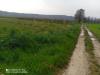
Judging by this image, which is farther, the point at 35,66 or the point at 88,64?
the point at 88,64

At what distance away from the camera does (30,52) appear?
14359mm

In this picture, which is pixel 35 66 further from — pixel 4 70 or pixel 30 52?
pixel 30 52

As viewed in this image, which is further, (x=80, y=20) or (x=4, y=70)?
(x=80, y=20)

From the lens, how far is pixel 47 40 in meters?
19.3

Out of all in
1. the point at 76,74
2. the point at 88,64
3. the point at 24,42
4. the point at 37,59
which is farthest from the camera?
the point at 24,42

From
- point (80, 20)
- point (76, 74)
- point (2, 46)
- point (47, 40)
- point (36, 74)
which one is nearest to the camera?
point (36, 74)

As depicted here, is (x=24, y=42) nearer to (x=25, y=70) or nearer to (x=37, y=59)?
(x=37, y=59)

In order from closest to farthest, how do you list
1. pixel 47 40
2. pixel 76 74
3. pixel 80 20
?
pixel 76 74 → pixel 47 40 → pixel 80 20

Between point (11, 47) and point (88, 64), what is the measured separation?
4.53 meters

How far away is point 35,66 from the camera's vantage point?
10.7 m

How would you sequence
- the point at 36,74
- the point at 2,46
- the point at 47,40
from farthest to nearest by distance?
1. the point at 47,40
2. the point at 2,46
3. the point at 36,74

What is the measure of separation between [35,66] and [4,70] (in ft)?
4.57

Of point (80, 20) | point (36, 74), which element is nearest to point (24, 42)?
point (36, 74)

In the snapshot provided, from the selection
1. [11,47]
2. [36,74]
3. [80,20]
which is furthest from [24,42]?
[80,20]
